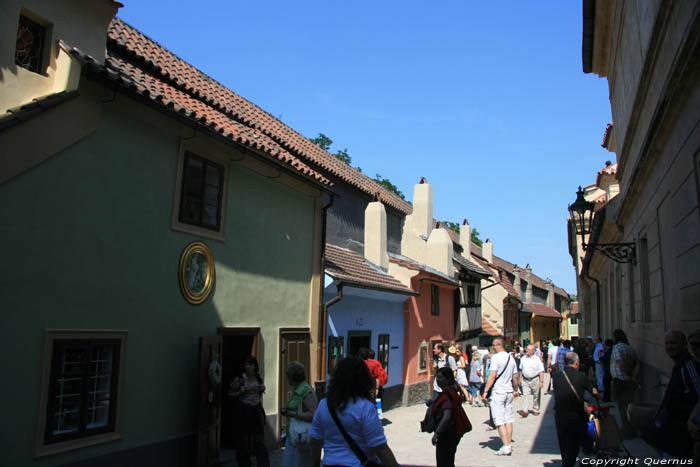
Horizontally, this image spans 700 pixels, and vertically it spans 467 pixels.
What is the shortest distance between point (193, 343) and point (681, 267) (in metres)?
6.90

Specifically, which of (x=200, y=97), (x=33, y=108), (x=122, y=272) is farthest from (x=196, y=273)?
(x=200, y=97)

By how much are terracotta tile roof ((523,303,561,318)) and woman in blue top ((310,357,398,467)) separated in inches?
1790

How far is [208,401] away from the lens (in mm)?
9086

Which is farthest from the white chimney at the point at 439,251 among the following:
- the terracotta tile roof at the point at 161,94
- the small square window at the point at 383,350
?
the terracotta tile roof at the point at 161,94

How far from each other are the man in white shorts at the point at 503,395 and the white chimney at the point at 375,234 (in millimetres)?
7719

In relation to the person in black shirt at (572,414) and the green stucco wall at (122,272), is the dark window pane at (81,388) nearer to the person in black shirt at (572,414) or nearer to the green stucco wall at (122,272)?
the green stucco wall at (122,272)

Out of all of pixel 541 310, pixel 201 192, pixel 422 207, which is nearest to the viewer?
pixel 201 192

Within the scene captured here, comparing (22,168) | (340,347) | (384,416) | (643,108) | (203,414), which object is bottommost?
(384,416)

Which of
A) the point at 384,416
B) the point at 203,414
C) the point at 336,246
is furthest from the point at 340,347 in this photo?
the point at 203,414

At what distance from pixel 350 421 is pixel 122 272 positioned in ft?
15.9

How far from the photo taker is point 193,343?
9078 mm

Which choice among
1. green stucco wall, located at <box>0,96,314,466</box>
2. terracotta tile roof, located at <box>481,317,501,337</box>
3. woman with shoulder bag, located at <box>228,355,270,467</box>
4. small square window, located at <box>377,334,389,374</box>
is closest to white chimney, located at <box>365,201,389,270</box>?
small square window, located at <box>377,334,389,374</box>

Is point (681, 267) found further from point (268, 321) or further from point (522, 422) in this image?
point (522, 422)

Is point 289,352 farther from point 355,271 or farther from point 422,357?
point 422,357
